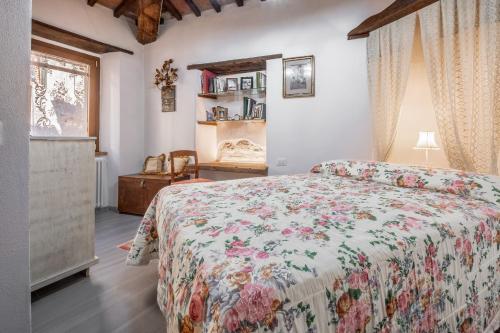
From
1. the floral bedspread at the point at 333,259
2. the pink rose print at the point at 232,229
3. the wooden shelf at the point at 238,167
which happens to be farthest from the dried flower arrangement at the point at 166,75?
the pink rose print at the point at 232,229

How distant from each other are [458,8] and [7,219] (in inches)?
128

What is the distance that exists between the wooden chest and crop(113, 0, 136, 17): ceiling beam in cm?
228

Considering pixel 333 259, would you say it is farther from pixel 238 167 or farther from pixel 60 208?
pixel 238 167

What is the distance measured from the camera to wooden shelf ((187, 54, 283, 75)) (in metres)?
3.67

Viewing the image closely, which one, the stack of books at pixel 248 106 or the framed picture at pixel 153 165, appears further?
the framed picture at pixel 153 165

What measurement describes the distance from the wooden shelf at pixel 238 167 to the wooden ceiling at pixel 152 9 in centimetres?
203

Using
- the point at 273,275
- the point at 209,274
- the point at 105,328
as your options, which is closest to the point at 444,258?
the point at 273,275

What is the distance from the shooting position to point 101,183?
417cm

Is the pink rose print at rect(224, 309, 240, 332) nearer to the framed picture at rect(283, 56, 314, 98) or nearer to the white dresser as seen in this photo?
the white dresser

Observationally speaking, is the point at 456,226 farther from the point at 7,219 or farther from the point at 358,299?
the point at 7,219

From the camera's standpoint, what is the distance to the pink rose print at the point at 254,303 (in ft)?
2.03

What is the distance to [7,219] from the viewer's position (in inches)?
45.1

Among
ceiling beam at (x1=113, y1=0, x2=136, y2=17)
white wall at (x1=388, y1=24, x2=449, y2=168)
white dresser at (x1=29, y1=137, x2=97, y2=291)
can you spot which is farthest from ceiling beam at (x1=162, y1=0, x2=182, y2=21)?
white wall at (x1=388, y1=24, x2=449, y2=168)

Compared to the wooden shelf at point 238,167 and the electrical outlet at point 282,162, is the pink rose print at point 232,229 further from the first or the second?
the electrical outlet at point 282,162
